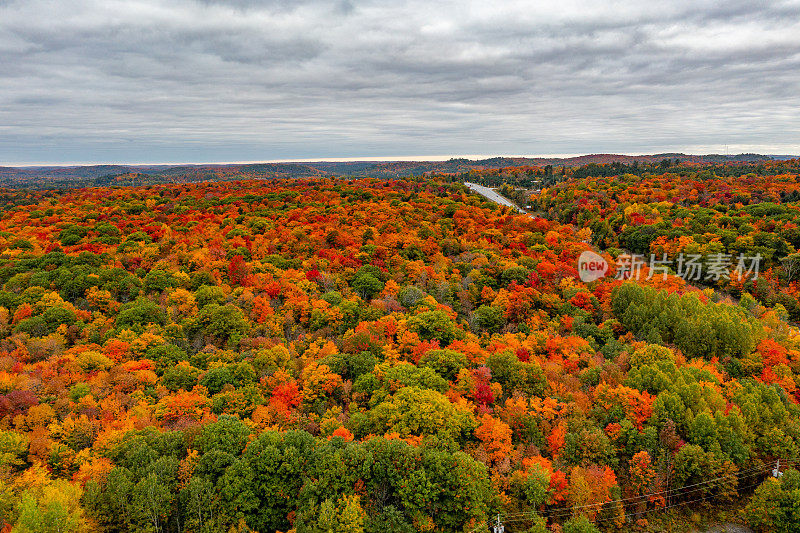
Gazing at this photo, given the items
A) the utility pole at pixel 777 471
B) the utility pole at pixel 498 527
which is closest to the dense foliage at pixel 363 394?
the utility pole at pixel 498 527

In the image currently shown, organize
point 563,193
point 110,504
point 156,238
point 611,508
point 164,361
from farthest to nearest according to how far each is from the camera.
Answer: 1. point 563,193
2. point 156,238
3. point 164,361
4. point 611,508
5. point 110,504

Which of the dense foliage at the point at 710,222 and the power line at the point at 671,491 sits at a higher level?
the dense foliage at the point at 710,222

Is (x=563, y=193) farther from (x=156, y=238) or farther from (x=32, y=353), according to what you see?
(x=32, y=353)

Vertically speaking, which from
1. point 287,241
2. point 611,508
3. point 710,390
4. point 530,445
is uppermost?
point 287,241

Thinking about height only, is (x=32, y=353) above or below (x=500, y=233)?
below

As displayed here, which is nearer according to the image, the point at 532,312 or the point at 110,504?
the point at 110,504

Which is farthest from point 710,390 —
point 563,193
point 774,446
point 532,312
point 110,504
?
point 563,193

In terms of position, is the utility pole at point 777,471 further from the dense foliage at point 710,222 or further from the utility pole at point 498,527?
the dense foliage at point 710,222

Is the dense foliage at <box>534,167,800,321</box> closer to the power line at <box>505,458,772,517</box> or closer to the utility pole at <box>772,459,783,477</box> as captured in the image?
the utility pole at <box>772,459,783,477</box>

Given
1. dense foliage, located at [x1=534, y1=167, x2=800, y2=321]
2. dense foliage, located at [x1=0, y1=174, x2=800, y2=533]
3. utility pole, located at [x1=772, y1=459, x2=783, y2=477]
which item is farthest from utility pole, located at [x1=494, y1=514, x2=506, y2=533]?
dense foliage, located at [x1=534, y1=167, x2=800, y2=321]
